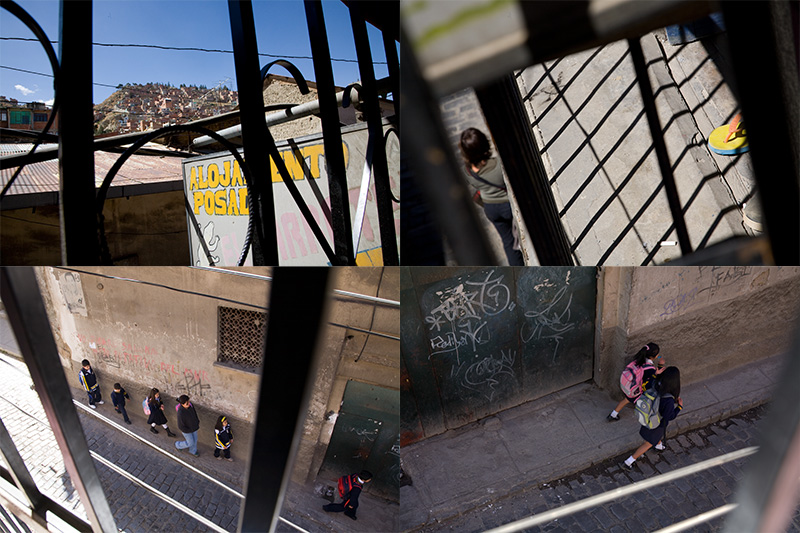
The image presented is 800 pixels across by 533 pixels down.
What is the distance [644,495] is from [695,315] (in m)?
1.51

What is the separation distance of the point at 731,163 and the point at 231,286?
2065mm

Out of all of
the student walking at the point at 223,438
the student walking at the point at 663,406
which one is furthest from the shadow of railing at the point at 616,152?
the student walking at the point at 663,406

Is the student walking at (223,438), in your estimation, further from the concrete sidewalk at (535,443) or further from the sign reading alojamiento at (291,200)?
the concrete sidewalk at (535,443)

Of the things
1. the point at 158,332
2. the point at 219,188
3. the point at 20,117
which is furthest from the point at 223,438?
the point at 219,188

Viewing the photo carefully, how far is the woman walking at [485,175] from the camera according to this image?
907mm

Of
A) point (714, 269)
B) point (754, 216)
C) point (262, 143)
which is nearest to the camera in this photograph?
point (754, 216)

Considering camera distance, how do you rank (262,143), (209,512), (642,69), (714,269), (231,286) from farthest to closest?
1. (714,269)
2. (209,512)
3. (231,286)
4. (262,143)
5. (642,69)

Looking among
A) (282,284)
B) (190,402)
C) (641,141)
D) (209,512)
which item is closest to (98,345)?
(190,402)

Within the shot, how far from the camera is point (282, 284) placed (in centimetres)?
58

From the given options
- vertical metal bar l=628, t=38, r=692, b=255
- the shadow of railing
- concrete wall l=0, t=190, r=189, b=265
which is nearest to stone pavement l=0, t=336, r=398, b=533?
the shadow of railing

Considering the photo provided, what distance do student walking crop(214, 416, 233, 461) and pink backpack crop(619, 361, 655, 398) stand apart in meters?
2.98

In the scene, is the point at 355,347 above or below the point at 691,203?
below

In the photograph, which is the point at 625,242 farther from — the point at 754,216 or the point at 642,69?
the point at 642,69

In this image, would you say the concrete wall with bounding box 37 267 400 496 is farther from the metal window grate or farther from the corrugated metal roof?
the corrugated metal roof
